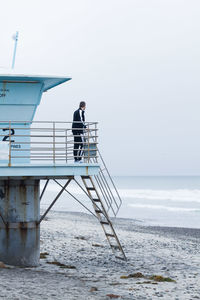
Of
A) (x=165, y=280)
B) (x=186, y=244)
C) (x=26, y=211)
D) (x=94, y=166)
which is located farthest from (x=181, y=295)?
(x=186, y=244)

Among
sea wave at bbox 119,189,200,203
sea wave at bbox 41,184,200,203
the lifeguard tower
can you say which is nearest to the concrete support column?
the lifeguard tower

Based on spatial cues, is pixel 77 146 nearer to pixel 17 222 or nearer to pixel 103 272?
pixel 17 222

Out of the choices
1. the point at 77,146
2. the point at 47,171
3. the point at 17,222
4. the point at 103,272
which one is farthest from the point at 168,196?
the point at 47,171

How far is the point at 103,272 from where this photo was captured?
1623cm

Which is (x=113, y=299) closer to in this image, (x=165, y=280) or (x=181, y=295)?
(x=181, y=295)

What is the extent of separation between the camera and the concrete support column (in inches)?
625

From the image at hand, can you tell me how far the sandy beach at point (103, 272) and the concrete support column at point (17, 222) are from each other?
24.8 inches

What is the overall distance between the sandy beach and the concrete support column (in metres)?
0.63

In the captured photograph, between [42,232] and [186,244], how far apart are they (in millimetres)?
7772

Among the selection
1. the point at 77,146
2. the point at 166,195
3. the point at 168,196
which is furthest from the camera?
the point at 166,195

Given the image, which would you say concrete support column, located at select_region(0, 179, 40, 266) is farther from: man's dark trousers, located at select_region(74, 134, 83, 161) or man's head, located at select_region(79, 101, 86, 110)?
man's head, located at select_region(79, 101, 86, 110)

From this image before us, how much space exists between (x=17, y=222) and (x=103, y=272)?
10.5 feet

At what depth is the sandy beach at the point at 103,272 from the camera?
41.6 ft

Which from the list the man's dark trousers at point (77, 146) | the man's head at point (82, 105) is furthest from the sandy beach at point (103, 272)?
the man's head at point (82, 105)
